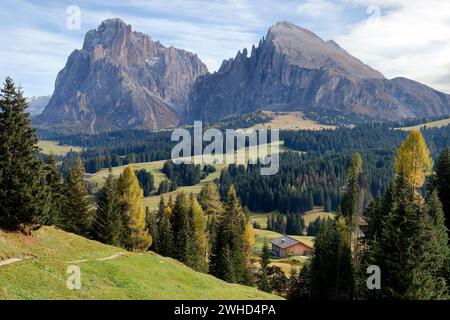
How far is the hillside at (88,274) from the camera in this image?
31.3 metres

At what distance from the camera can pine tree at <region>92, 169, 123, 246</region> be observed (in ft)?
206

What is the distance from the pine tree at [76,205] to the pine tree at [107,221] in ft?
14.8

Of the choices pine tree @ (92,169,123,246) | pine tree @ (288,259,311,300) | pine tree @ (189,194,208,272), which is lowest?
pine tree @ (288,259,311,300)

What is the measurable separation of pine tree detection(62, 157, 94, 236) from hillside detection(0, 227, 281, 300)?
55.0ft

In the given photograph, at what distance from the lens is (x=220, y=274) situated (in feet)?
241

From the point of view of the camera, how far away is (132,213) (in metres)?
71.1

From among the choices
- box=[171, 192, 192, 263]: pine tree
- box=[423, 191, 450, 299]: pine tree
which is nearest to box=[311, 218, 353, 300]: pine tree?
box=[423, 191, 450, 299]: pine tree

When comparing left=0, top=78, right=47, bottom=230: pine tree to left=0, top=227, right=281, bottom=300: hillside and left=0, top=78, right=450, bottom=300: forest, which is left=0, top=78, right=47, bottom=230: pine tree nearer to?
left=0, top=78, right=450, bottom=300: forest

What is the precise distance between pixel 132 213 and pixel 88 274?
114ft

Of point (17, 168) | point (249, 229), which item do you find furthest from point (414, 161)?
point (17, 168)

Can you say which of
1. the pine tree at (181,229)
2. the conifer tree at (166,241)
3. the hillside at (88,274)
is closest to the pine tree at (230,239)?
the pine tree at (181,229)

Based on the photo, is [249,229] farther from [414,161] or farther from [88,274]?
[88,274]

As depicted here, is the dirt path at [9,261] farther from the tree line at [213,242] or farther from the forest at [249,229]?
the tree line at [213,242]
